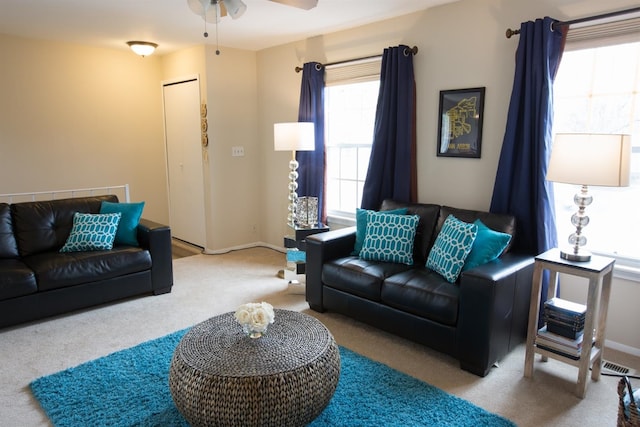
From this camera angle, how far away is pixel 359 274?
10.2 feet

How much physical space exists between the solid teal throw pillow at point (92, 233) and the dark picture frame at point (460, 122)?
2.81 metres

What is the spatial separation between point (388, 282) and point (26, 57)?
14.8 ft

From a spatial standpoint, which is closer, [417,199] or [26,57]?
[417,199]

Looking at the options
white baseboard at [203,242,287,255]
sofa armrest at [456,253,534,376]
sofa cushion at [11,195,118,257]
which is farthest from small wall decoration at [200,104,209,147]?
sofa armrest at [456,253,534,376]

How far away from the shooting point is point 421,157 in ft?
12.4

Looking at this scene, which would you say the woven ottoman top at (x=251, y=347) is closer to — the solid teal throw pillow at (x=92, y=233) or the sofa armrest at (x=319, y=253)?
the sofa armrest at (x=319, y=253)

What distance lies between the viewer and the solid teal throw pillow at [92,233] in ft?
11.9

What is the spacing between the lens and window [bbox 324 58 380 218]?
4.26 m

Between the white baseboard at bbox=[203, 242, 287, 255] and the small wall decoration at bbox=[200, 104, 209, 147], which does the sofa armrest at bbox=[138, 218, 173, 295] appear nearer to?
the white baseboard at bbox=[203, 242, 287, 255]

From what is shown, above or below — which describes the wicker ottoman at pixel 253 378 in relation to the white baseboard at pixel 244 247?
above

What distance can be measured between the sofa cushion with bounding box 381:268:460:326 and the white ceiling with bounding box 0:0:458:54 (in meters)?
2.10

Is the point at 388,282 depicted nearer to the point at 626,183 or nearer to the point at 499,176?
the point at 499,176

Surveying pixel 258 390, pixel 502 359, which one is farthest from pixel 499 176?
pixel 258 390

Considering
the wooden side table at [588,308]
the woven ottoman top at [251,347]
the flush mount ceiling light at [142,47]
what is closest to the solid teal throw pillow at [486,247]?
the wooden side table at [588,308]
